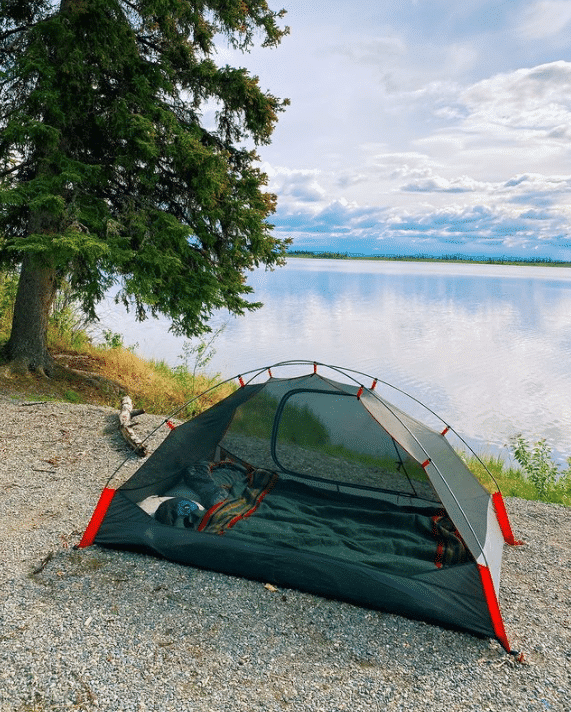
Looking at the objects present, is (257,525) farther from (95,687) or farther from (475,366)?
(475,366)

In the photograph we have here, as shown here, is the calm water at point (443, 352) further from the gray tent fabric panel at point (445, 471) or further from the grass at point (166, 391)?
the gray tent fabric panel at point (445, 471)

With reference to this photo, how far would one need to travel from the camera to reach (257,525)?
5059mm

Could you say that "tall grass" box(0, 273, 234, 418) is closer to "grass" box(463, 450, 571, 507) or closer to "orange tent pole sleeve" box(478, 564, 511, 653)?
"grass" box(463, 450, 571, 507)

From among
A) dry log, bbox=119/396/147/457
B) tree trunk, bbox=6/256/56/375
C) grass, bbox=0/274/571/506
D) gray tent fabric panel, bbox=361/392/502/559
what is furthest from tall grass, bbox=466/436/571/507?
tree trunk, bbox=6/256/56/375

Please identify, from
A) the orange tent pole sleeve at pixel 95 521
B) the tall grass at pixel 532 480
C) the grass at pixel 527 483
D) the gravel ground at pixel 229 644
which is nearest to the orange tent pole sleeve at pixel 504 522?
the gravel ground at pixel 229 644

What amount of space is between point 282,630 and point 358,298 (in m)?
46.6

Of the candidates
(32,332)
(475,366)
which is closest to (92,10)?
(32,332)

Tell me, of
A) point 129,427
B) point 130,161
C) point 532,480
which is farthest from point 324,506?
point 130,161

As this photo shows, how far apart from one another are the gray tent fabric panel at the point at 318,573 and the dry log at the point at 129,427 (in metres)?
2.38

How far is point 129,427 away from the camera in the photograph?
8305mm

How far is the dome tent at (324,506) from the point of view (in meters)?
4.30

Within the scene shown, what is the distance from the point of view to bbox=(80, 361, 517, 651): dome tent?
4.30 meters

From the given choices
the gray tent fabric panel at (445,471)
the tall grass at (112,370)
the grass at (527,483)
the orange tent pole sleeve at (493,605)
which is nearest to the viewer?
the orange tent pole sleeve at (493,605)

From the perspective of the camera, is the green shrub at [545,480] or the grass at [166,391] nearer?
the grass at [166,391]
